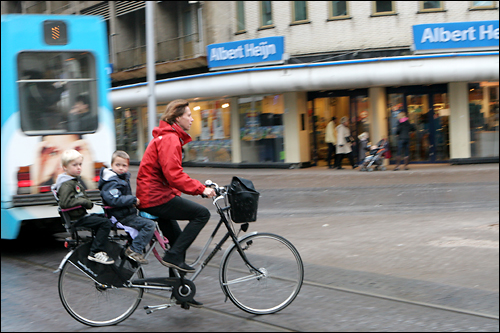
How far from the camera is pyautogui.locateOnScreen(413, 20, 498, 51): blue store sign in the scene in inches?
749

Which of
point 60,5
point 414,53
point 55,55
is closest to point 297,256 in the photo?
point 55,55

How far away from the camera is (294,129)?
21234 mm

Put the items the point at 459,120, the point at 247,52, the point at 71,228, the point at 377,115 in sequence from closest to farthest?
the point at 71,228 → the point at 459,120 → the point at 377,115 → the point at 247,52

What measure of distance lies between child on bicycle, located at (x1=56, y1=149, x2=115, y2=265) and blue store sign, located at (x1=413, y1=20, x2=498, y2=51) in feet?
54.1

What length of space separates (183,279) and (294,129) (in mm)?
16701

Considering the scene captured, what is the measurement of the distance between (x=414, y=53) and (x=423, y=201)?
887 centimetres

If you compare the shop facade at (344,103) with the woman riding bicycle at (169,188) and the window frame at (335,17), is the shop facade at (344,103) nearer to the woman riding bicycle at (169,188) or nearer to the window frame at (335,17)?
the window frame at (335,17)

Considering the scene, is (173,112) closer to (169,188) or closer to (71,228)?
(169,188)

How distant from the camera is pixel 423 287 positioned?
18.4 feet

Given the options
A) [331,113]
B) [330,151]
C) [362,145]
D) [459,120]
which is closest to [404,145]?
[362,145]

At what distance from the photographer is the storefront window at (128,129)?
27797 millimetres

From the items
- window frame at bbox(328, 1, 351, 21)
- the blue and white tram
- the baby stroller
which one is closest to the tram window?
the blue and white tram

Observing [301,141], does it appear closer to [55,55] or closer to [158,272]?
[55,55]

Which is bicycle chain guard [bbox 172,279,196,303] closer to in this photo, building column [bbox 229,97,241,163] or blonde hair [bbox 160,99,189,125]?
blonde hair [bbox 160,99,189,125]
